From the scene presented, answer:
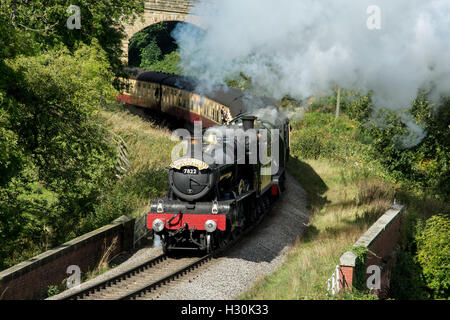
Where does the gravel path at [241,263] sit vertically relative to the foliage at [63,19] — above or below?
below

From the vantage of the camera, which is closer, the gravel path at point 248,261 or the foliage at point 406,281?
the gravel path at point 248,261

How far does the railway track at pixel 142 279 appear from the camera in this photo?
11.5 meters

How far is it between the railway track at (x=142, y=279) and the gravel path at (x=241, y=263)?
0.26 metres

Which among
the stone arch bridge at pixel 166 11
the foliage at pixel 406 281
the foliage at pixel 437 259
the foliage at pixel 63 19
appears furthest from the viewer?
the stone arch bridge at pixel 166 11

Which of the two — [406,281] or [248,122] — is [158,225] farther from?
[406,281]

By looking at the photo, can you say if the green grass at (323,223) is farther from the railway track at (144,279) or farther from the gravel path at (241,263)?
the railway track at (144,279)

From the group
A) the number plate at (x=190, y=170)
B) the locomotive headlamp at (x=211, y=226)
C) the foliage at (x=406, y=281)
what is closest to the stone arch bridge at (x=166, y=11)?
the foliage at (x=406, y=281)

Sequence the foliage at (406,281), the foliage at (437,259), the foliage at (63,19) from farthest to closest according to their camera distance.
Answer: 1. the foliage at (63,19)
2. the foliage at (437,259)
3. the foliage at (406,281)

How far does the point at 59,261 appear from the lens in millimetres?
12859

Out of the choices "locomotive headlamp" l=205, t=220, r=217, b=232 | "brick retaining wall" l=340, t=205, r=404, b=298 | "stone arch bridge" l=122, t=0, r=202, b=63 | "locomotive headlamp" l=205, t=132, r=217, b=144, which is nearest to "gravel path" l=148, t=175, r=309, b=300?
"locomotive headlamp" l=205, t=220, r=217, b=232

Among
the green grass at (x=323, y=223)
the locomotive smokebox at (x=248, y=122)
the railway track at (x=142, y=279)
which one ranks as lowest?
the railway track at (x=142, y=279)

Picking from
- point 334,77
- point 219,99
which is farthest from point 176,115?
point 334,77

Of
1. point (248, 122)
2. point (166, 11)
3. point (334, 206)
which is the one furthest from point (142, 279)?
point (166, 11)
